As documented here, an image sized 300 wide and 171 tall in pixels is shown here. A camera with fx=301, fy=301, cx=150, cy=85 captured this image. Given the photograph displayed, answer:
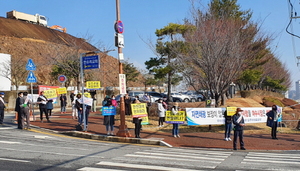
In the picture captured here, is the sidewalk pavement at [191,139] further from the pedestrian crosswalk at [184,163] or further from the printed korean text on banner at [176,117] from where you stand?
the pedestrian crosswalk at [184,163]

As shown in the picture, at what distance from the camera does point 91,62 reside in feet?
47.4

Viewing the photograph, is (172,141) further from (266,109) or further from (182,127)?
(266,109)

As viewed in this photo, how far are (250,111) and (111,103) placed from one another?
840 centimetres

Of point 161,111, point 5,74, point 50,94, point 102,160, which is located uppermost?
point 5,74

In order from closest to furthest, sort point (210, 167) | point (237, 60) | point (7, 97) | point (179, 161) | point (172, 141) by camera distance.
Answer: point (210, 167) < point (179, 161) < point (172, 141) < point (237, 60) < point (7, 97)

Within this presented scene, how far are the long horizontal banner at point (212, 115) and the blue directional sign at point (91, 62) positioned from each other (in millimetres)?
5223

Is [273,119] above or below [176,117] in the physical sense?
below

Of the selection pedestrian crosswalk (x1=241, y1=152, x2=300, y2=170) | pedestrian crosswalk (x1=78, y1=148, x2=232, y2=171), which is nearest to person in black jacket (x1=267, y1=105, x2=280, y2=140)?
pedestrian crosswalk (x1=241, y1=152, x2=300, y2=170)

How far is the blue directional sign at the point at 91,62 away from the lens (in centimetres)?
1429

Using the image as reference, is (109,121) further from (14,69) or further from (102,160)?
(14,69)

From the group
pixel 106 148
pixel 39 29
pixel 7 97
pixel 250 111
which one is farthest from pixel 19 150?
pixel 39 29

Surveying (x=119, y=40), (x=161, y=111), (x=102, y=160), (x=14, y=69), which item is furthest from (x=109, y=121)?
(x=14, y=69)

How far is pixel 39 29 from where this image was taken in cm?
6112

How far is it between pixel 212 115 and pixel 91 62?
23.3ft
